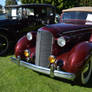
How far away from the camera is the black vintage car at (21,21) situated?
532 centimetres

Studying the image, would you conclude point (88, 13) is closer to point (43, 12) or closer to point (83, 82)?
point (83, 82)

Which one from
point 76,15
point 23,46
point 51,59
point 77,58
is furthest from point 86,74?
point 76,15

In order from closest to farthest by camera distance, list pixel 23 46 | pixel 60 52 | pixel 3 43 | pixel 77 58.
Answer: pixel 77 58
pixel 60 52
pixel 23 46
pixel 3 43

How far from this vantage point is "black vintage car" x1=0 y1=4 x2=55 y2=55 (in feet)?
17.5

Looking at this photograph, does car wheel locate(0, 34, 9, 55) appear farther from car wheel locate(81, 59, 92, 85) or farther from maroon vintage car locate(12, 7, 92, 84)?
car wheel locate(81, 59, 92, 85)

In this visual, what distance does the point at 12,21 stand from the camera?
5.69 meters

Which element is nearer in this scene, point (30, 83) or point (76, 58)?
point (76, 58)

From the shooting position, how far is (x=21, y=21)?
20.1ft

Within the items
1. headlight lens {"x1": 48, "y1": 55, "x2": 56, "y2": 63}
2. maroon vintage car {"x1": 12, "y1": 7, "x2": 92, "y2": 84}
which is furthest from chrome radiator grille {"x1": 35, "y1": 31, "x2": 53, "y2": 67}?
headlight lens {"x1": 48, "y1": 55, "x2": 56, "y2": 63}

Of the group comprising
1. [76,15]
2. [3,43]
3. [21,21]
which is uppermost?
[76,15]

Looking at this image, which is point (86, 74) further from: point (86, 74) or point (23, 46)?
point (23, 46)

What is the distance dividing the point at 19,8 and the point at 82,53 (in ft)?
14.6

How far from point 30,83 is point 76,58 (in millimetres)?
1199

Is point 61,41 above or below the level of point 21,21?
below
